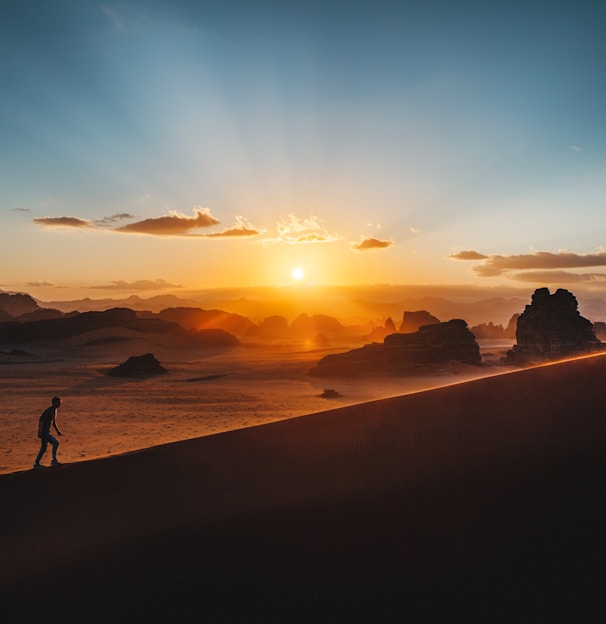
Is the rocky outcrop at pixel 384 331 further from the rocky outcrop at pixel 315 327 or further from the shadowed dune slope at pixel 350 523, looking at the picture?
the shadowed dune slope at pixel 350 523

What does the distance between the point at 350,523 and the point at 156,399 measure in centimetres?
3461

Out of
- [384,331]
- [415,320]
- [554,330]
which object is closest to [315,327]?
[384,331]

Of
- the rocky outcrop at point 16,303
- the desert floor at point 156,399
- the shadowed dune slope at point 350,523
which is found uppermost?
the rocky outcrop at point 16,303

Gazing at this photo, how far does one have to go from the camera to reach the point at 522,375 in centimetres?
1060

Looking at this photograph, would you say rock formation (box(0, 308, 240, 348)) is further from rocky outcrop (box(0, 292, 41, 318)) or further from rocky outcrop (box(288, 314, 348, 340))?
rocky outcrop (box(0, 292, 41, 318))

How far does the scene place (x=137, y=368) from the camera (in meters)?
55.8

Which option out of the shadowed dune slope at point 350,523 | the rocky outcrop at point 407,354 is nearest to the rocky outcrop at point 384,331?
the rocky outcrop at point 407,354

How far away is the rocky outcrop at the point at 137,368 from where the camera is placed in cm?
5438

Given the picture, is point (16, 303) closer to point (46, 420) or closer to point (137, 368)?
point (137, 368)

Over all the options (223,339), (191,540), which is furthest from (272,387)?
(223,339)

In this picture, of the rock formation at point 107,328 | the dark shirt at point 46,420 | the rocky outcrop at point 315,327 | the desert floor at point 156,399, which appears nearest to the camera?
the dark shirt at point 46,420

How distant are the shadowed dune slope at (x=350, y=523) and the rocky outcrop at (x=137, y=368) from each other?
4662cm

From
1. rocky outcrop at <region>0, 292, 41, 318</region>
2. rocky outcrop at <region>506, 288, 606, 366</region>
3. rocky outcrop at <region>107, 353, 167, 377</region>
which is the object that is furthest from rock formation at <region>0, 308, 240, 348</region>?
rocky outcrop at <region>0, 292, 41, 318</region>

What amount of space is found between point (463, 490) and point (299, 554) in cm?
259
